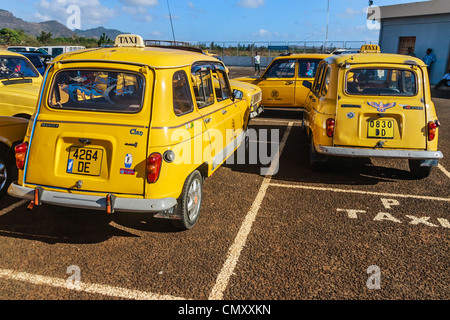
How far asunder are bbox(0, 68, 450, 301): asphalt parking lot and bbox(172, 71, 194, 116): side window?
1450 millimetres

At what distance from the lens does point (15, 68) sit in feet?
25.8

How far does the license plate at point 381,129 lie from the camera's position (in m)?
5.53

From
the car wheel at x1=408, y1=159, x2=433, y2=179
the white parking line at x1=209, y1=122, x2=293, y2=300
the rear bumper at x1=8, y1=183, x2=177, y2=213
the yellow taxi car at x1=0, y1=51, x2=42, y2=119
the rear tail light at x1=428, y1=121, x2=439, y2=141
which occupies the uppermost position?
the yellow taxi car at x1=0, y1=51, x2=42, y2=119

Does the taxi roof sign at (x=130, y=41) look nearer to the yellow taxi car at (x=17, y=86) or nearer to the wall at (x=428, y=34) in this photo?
the yellow taxi car at (x=17, y=86)

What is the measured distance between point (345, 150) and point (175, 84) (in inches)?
115

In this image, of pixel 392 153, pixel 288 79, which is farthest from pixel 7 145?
pixel 288 79

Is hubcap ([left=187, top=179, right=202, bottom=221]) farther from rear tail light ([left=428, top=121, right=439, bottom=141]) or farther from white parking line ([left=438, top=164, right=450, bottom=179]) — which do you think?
white parking line ([left=438, top=164, right=450, bottom=179])

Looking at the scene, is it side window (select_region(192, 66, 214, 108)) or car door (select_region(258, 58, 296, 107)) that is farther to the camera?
car door (select_region(258, 58, 296, 107))

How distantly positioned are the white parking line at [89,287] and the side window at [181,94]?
191cm

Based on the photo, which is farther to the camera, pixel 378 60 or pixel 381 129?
pixel 378 60

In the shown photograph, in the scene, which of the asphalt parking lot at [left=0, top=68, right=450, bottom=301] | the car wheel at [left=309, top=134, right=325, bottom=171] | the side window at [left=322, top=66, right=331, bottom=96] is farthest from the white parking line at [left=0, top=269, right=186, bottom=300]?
the side window at [left=322, top=66, right=331, bottom=96]

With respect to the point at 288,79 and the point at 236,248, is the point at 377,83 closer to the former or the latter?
the point at 236,248

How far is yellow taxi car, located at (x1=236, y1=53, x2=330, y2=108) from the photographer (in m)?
10.8

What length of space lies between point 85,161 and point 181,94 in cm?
131
